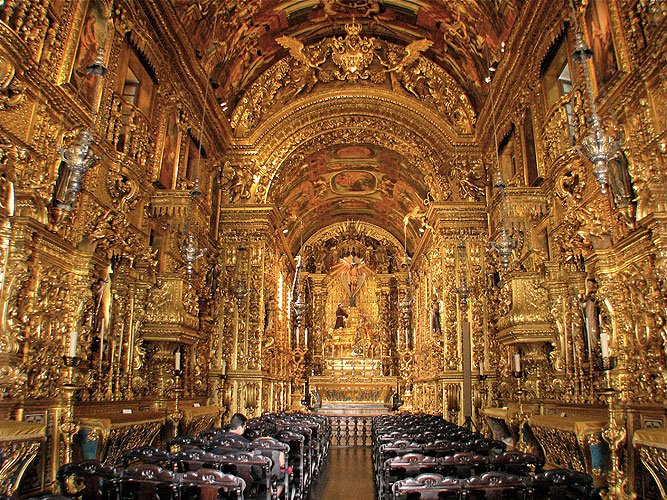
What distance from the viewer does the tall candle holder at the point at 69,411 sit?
6656mm

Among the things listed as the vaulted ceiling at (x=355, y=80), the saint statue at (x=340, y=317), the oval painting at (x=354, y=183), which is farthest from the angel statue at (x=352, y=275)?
the vaulted ceiling at (x=355, y=80)

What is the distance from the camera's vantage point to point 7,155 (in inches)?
238

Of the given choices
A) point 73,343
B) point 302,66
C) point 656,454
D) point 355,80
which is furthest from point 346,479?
point 302,66

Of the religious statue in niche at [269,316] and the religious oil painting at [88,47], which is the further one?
the religious statue in niche at [269,316]

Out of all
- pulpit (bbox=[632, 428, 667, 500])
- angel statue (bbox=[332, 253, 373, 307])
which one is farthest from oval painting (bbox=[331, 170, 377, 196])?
pulpit (bbox=[632, 428, 667, 500])

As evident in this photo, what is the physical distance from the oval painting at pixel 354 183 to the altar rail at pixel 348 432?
9.43 m

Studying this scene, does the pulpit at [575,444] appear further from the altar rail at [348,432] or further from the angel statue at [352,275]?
the angel statue at [352,275]

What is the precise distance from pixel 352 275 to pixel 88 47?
67.1 ft

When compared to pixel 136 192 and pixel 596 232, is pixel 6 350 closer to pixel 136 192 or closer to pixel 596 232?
pixel 136 192

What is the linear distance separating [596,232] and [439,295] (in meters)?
8.98

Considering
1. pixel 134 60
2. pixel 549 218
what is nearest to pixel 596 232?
pixel 549 218

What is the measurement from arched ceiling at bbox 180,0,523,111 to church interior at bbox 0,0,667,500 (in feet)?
0.26

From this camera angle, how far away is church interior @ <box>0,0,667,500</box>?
6.23 meters

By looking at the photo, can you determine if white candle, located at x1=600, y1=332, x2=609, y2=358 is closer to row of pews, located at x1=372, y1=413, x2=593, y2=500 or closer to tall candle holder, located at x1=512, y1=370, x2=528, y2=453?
row of pews, located at x1=372, y1=413, x2=593, y2=500
